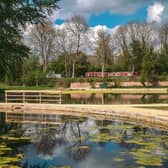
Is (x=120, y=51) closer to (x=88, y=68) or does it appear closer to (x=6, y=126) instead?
(x=88, y=68)

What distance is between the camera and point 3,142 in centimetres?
1498

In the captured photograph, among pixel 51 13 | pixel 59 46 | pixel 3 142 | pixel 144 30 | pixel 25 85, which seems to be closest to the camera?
pixel 3 142

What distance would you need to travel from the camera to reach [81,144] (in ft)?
48.2

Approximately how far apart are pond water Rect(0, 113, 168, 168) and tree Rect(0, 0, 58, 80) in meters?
3.36

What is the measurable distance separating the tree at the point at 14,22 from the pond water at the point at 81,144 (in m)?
3.36

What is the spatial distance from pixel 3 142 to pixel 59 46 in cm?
5248

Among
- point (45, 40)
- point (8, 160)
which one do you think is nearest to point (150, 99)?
point (8, 160)

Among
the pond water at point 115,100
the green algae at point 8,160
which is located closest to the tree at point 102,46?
the pond water at point 115,100

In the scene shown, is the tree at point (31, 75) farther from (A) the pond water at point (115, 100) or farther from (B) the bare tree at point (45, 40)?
(A) the pond water at point (115, 100)

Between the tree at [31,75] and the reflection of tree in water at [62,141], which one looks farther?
the tree at [31,75]

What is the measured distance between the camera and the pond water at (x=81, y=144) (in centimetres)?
1177

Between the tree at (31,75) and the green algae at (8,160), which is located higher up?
the tree at (31,75)

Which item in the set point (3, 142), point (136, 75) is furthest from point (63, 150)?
point (136, 75)

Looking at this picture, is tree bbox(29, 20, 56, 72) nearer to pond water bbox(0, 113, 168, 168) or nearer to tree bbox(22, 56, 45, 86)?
tree bbox(22, 56, 45, 86)
